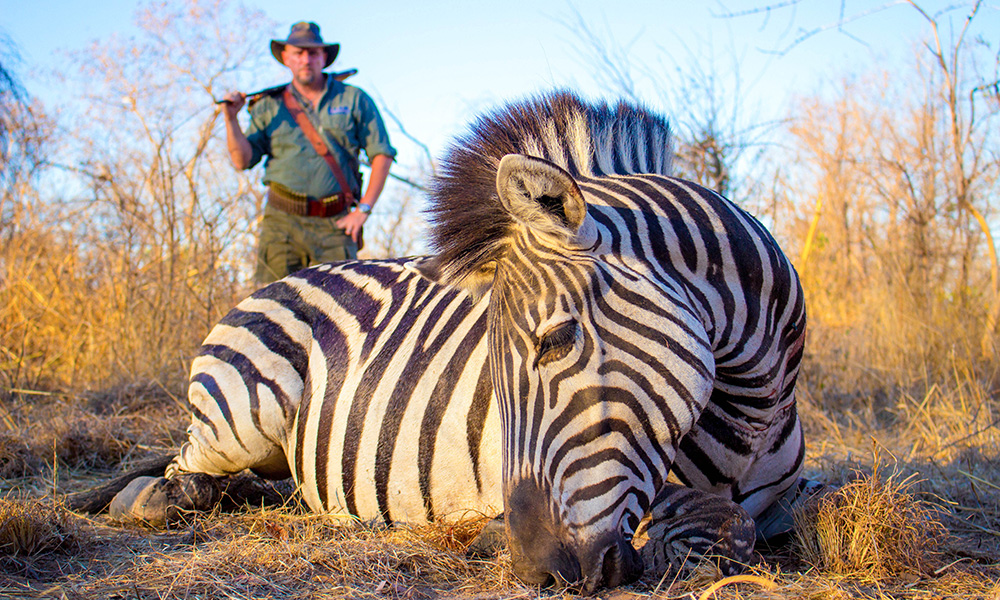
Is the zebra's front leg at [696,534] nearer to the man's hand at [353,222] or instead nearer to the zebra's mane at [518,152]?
the zebra's mane at [518,152]

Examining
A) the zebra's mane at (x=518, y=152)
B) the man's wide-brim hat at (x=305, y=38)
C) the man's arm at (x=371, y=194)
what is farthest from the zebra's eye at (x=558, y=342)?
the man's wide-brim hat at (x=305, y=38)

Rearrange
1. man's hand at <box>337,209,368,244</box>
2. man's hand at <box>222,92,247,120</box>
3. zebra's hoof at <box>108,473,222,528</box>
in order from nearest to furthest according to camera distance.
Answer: zebra's hoof at <box>108,473,222,528</box>
man's hand at <box>222,92,247,120</box>
man's hand at <box>337,209,368,244</box>

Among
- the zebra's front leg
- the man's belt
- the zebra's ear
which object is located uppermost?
the man's belt

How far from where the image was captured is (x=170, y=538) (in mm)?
2719

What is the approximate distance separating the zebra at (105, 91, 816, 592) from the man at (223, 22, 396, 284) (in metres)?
1.99

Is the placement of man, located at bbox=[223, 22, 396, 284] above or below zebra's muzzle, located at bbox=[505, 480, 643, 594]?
above

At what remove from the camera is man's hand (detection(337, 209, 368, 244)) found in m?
4.98

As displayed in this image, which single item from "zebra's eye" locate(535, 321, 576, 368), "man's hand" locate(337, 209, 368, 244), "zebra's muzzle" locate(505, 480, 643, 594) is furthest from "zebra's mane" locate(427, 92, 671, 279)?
"man's hand" locate(337, 209, 368, 244)

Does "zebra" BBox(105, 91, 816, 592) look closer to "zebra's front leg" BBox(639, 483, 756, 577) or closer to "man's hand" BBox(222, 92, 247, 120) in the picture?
"zebra's front leg" BBox(639, 483, 756, 577)

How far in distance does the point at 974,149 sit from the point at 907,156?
0.96 metres

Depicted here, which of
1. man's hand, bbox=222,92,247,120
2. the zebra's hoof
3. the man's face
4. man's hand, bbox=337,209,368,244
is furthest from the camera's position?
the man's face

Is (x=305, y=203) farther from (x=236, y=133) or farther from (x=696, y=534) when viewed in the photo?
(x=696, y=534)

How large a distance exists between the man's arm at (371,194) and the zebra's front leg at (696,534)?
347 cm

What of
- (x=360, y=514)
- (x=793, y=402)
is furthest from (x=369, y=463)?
(x=793, y=402)
